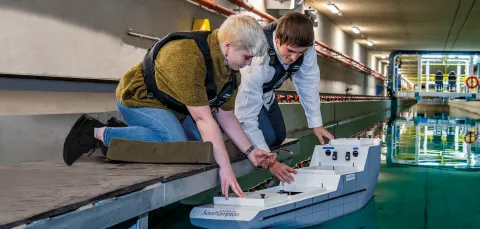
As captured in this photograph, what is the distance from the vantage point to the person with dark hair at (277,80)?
3863 millimetres

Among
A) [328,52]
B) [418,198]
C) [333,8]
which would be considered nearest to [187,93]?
[418,198]

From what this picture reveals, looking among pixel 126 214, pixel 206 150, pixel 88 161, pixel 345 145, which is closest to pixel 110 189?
pixel 126 214

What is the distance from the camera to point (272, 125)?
504cm

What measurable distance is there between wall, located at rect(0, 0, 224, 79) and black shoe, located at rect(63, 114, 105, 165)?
2.24m

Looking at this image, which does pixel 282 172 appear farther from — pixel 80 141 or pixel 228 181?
pixel 80 141

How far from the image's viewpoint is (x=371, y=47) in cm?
3822

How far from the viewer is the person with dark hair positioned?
3863mm

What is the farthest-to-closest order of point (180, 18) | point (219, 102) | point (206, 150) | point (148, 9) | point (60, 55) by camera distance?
point (180, 18) < point (148, 9) < point (60, 55) < point (219, 102) < point (206, 150)

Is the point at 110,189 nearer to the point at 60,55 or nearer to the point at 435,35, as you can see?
the point at 60,55

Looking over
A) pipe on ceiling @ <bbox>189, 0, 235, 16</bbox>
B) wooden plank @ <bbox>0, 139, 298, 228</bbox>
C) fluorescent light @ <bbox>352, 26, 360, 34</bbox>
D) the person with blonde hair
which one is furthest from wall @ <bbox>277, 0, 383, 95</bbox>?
wooden plank @ <bbox>0, 139, 298, 228</bbox>

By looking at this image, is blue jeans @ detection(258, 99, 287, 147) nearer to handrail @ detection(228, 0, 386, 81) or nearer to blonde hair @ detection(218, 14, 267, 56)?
blonde hair @ detection(218, 14, 267, 56)

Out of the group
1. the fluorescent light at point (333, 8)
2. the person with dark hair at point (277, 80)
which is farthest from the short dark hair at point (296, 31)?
the fluorescent light at point (333, 8)

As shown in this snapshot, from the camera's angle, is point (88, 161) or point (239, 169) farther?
point (239, 169)

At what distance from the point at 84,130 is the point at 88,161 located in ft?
0.60
